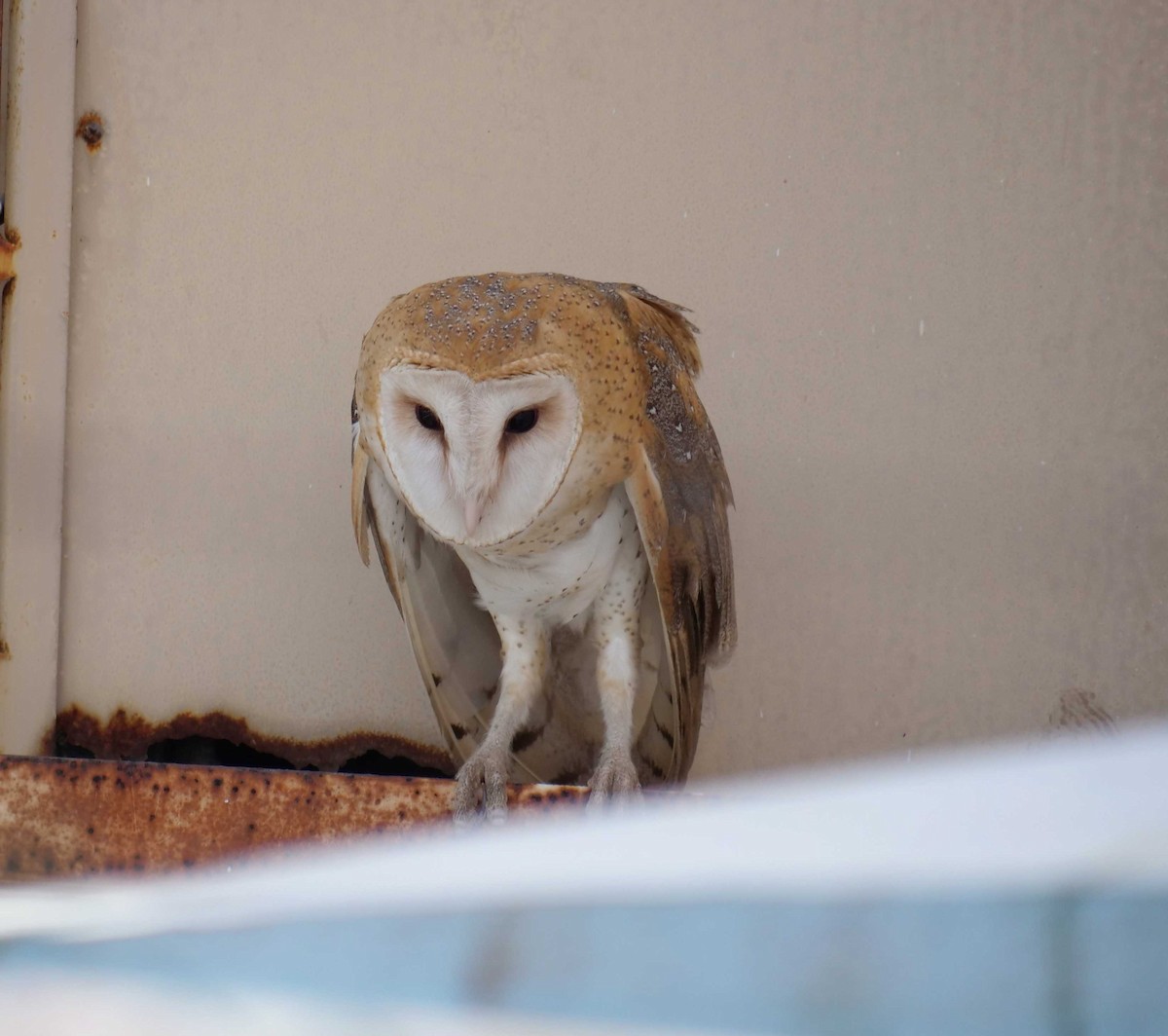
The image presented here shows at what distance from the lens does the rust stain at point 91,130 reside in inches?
81.4

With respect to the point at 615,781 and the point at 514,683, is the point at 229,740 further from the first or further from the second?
the point at 615,781

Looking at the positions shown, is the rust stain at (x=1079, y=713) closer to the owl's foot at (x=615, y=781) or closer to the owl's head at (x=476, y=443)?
the owl's foot at (x=615, y=781)

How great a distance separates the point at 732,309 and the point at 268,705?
1057 millimetres

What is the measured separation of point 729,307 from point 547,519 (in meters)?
0.75

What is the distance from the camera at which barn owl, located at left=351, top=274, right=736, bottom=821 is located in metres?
1.38

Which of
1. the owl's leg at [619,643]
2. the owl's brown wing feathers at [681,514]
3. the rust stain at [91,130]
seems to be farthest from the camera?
the rust stain at [91,130]

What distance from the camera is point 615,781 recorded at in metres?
1.43

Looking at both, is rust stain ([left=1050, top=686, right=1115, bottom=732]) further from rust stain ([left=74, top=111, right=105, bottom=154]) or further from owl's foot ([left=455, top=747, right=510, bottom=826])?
rust stain ([left=74, top=111, right=105, bottom=154])

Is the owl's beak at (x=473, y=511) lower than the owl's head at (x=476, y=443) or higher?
lower

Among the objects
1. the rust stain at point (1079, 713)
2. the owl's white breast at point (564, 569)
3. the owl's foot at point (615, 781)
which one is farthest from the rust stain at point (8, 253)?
the rust stain at point (1079, 713)

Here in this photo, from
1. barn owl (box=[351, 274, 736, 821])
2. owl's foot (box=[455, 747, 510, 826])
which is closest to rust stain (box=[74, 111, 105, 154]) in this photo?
barn owl (box=[351, 274, 736, 821])

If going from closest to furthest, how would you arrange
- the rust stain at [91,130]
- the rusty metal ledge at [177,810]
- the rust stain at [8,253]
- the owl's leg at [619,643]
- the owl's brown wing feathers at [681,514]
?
the rusty metal ledge at [177,810] < the owl's brown wing feathers at [681,514] < the owl's leg at [619,643] < the rust stain at [8,253] < the rust stain at [91,130]

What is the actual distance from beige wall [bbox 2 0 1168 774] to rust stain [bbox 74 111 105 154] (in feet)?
0.07

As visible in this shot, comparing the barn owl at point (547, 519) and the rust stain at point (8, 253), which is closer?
the barn owl at point (547, 519)
